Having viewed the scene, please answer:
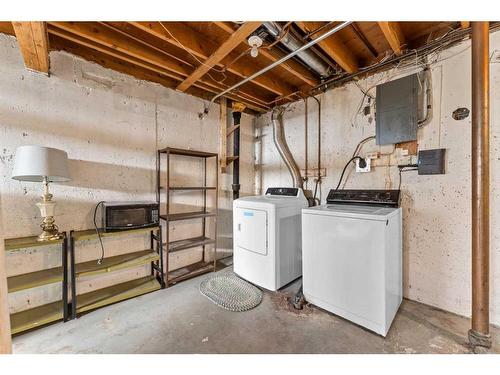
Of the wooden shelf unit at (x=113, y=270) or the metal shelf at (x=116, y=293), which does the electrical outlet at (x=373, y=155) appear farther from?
the metal shelf at (x=116, y=293)

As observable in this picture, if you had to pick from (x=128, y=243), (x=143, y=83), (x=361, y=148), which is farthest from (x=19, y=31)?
(x=361, y=148)

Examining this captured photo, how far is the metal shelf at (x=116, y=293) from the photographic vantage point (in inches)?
79.0

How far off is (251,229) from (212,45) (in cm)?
202

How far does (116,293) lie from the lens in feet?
7.18

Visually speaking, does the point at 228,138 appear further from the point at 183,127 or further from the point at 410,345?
the point at 410,345

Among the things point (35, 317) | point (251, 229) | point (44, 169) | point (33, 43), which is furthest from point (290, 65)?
point (35, 317)

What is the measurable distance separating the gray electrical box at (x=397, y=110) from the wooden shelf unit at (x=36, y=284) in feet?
10.7

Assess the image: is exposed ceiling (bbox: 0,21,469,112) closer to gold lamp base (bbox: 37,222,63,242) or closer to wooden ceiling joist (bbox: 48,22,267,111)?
wooden ceiling joist (bbox: 48,22,267,111)

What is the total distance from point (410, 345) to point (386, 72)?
2534 millimetres

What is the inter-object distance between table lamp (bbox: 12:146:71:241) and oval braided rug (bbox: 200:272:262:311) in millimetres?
1517

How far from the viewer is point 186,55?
89.4 inches

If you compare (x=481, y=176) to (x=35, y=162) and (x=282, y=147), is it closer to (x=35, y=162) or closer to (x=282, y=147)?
(x=282, y=147)

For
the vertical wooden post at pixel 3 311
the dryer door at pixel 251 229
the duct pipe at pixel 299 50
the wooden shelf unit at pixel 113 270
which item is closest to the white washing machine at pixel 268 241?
the dryer door at pixel 251 229

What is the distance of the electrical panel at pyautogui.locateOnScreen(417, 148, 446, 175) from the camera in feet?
6.32
